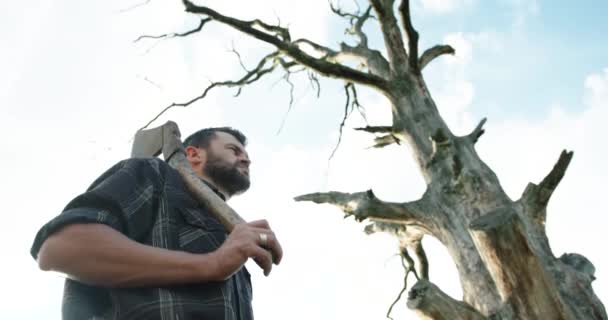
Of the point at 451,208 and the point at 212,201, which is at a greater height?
the point at 451,208

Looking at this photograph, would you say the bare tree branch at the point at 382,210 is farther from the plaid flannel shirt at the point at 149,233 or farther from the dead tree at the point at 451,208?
the plaid flannel shirt at the point at 149,233

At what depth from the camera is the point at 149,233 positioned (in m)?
2.05

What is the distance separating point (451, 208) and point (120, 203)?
3.43 meters

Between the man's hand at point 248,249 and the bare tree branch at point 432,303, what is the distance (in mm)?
1973

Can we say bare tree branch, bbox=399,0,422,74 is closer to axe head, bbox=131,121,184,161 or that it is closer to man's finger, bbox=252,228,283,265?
axe head, bbox=131,121,184,161

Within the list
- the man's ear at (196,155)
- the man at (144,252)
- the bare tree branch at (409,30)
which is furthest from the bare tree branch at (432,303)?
the bare tree branch at (409,30)

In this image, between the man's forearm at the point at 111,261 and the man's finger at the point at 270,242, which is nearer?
the man's forearm at the point at 111,261

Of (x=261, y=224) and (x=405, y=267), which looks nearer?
(x=261, y=224)

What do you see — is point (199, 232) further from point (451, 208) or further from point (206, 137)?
point (451, 208)

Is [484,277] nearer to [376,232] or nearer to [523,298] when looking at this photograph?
[523,298]

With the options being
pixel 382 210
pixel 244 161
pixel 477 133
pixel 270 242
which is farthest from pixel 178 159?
pixel 477 133

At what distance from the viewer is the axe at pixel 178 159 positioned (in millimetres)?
2330

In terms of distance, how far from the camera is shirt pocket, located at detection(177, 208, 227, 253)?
6.82 feet

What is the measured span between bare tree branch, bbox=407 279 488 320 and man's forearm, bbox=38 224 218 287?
231 cm
